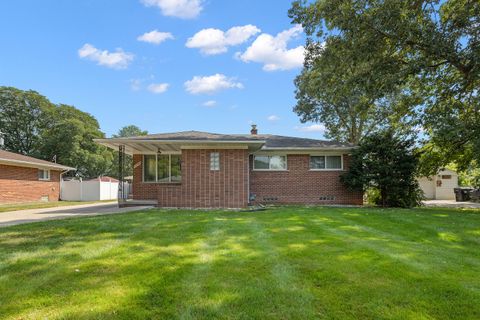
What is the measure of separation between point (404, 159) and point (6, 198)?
21.8 metres

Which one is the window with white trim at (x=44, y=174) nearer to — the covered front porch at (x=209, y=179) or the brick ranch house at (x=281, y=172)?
the brick ranch house at (x=281, y=172)

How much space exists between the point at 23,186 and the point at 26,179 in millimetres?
613

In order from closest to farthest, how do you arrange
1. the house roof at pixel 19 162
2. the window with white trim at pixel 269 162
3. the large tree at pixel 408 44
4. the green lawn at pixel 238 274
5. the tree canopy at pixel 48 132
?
the green lawn at pixel 238 274, the large tree at pixel 408 44, the window with white trim at pixel 269 162, the house roof at pixel 19 162, the tree canopy at pixel 48 132

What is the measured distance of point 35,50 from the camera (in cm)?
2081

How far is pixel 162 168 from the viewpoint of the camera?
16.7m

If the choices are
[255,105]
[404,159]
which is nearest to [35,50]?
[255,105]

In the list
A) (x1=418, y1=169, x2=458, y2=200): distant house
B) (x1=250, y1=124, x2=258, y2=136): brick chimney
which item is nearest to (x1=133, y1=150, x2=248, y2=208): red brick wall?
(x1=250, y1=124, x2=258, y2=136): brick chimney

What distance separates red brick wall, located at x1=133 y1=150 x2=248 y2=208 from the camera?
1402cm

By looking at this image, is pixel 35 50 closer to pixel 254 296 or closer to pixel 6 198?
pixel 6 198

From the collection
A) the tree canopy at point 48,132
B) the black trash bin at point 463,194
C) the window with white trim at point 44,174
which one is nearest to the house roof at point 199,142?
the window with white trim at point 44,174

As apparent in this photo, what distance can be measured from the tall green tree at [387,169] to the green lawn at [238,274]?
8.32 m

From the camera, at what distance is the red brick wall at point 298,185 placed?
16.6 meters

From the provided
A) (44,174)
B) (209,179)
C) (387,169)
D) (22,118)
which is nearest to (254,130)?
(209,179)

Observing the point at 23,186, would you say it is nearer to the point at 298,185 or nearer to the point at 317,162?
the point at 298,185
